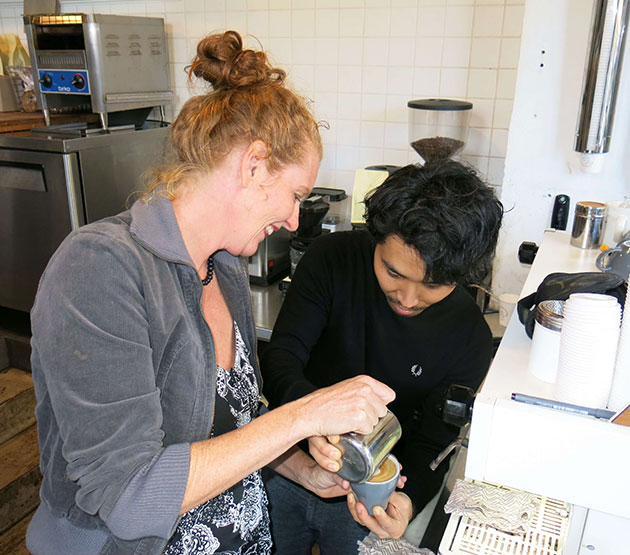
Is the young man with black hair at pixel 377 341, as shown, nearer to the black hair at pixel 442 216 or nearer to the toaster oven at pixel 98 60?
the black hair at pixel 442 216

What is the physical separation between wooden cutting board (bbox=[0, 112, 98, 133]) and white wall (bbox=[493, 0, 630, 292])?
1.98 meters

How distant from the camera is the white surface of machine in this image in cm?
62

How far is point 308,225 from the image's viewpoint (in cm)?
208

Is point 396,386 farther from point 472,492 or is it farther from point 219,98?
point 219,98

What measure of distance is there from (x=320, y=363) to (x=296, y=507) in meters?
0.33

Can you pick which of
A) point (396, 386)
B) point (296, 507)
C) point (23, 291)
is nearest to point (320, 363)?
point (396, 386)

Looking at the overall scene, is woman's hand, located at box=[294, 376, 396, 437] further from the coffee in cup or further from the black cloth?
the black cloth

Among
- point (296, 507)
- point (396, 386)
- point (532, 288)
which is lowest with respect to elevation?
point (296, 507)

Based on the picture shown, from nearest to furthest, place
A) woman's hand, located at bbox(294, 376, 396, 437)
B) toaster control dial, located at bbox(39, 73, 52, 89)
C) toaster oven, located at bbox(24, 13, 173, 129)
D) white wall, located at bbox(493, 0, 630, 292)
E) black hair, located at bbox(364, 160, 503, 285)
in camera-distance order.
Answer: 1. woman's hand, located at bbox(294, 376, 396, 437)
2. black hair, located at bbox(364, 160, 503, 285)
3. white wall, located at bbox(493, 0, 630, 292)
4. toaster oven, located at bbox(24, 13, 173, 129)
5. toaster control dial, located at bbox(39, 73, 52, 89)

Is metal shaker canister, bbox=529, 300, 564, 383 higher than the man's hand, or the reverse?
metal shaker canister, bbox=529, 300, 564, 383

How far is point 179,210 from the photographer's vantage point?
917 millimetres

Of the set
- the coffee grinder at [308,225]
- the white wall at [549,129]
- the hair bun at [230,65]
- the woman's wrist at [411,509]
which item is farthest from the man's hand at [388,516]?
the coffee grinder at [308,225]

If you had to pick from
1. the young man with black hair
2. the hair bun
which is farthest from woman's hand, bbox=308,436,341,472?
the hair bun

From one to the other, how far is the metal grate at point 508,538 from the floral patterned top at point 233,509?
39cm
